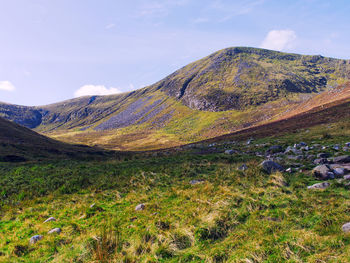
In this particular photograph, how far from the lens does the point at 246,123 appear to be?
262 ft

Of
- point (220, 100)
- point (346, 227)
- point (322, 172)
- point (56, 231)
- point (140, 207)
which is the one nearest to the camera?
point (346, 227)

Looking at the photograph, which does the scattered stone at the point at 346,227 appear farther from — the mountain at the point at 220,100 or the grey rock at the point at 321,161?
the mountain at the point at 220,100

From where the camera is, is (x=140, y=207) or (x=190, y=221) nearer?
(x=190, y=221)

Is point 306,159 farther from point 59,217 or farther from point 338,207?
point 59,217

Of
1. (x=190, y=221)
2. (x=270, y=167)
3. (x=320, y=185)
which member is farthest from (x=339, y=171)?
(x=190, y=221)

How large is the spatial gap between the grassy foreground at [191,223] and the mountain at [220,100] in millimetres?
61094

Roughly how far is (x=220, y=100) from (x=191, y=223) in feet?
386

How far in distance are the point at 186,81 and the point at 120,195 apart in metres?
164

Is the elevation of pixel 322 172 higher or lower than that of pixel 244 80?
lower

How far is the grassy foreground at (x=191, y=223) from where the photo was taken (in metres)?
5.01

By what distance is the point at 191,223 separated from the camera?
6703 millimetres

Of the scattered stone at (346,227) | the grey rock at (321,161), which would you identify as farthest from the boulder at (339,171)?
the scattered stone at (346,227)

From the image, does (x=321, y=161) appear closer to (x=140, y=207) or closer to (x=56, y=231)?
(x=140, y=207)

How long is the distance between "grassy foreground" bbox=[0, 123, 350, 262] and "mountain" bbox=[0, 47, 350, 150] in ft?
200
